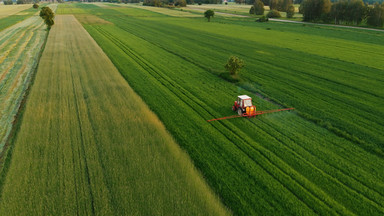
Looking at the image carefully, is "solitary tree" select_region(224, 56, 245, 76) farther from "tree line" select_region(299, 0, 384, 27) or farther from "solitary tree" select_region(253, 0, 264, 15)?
"solitary tree" select_region(253, 0, 264, 15)

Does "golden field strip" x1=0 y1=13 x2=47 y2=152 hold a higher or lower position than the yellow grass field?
lower

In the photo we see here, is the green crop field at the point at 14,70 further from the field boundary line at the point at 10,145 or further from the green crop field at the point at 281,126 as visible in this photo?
the green crop field at the point at 281,126

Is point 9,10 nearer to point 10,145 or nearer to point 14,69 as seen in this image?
point 14,69

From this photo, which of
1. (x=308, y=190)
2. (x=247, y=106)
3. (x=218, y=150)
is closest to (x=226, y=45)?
(x=247, y=106)

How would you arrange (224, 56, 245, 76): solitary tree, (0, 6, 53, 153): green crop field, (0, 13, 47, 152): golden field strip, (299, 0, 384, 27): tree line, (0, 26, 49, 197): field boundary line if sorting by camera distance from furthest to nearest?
(299, 0, 384, 27): tree line
(224, 56, 245, 76): solitary tree
(0, 13, 47, 152): golden field strip
(0, 6, 53, 153): green crop field
(0, 26, 49, 197): field boundary line

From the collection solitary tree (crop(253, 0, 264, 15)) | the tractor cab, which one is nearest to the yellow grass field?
solitary tree (crop(253, 0, 264, 15))

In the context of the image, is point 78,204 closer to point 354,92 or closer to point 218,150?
point 218,150

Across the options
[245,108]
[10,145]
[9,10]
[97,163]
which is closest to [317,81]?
[245,108]
